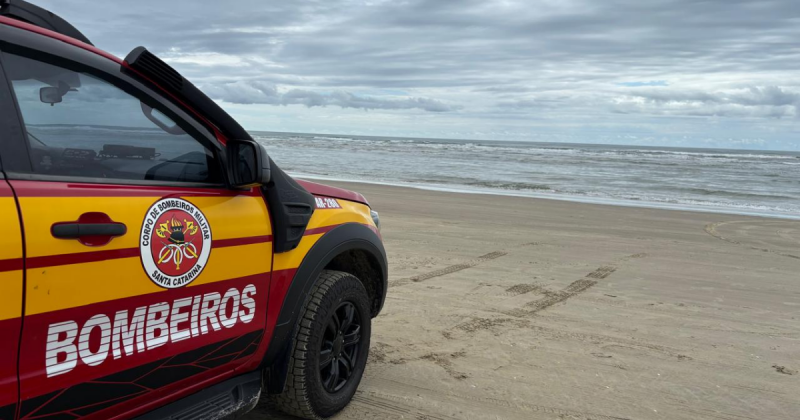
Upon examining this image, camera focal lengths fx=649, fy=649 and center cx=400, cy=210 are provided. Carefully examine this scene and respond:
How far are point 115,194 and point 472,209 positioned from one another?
1219cm

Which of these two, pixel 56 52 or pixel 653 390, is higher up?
pixel 56 52

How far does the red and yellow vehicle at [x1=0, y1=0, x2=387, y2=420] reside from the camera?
190 centimetres

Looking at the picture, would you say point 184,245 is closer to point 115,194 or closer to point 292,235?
point 115,194

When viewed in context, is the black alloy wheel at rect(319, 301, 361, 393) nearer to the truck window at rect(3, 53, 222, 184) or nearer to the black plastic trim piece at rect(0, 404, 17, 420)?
the truck window at rect(3, 53, 222, 184)

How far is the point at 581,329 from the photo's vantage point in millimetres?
5180

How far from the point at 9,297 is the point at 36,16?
1.34 meters

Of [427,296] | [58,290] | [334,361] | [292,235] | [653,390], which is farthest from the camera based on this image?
[427,296]

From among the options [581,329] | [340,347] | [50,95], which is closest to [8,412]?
[50,95]

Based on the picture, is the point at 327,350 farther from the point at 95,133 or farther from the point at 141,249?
the point at 95,133

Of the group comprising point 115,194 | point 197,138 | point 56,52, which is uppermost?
point 56,52

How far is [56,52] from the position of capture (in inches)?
84.0

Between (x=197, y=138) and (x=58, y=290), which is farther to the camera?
(x=197, y=138)

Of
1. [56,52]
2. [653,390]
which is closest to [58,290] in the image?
[56,52]

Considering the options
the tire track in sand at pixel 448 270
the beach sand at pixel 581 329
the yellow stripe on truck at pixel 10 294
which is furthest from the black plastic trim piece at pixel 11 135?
the tire track in sand at pixel 448 270
